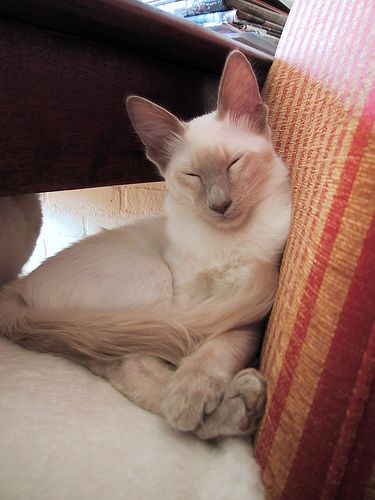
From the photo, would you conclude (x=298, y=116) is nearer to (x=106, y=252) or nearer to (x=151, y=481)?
(x=106, y=252)

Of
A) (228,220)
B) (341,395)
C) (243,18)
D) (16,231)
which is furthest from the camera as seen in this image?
(243,18)

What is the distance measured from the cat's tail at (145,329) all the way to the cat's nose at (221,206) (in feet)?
0.49

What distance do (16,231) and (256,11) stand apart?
0.99 meters

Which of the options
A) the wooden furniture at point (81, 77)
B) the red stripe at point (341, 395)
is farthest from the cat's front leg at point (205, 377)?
the wooden furniture at point (81, 77)

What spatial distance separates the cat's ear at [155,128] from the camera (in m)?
0.77

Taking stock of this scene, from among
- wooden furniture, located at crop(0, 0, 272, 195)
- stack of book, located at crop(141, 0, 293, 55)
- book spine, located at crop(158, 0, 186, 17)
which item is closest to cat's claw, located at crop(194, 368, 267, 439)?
wooden furniture, located at crop(0, 0, 272, 195)

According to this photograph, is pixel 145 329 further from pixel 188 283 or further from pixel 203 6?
pixel 203 6

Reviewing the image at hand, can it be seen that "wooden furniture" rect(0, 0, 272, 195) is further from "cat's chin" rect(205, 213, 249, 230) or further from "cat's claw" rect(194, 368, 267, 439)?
"cat's claw" rect(194, 368, 267, 439)

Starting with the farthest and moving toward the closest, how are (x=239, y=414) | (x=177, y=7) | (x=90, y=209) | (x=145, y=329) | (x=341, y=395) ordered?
(x=90, y=209)
(x=177, y=7)
(x=145, y=329)
(x=239, y=414)
(x=341, y=395)

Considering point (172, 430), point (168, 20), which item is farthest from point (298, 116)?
point (172, 430)

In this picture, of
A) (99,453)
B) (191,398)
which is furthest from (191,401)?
(99,453)

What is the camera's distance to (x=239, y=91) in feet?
2.62

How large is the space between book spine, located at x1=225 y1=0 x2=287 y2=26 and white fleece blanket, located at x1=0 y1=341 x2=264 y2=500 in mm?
1184

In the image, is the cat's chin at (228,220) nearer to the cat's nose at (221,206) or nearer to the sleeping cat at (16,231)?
the cat's nose at (221,206)
